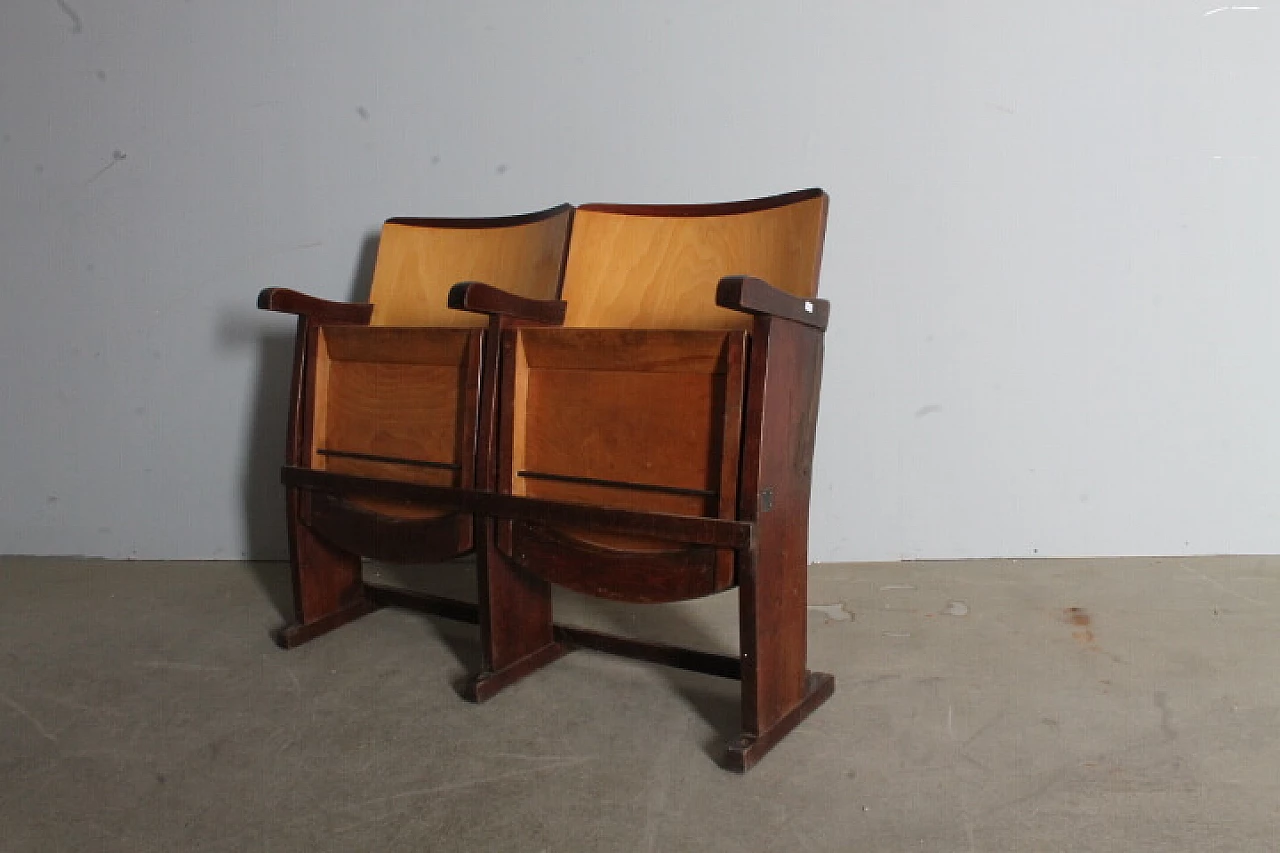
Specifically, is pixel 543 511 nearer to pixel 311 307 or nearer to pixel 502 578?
pixel 502 578

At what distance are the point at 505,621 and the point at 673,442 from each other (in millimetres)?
496

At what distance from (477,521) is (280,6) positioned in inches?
61.6

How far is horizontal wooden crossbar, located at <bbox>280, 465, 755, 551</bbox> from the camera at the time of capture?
1438 millimetres

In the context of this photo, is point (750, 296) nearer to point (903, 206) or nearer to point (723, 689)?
point (723, 689)

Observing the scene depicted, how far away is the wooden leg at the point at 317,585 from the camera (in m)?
1.97

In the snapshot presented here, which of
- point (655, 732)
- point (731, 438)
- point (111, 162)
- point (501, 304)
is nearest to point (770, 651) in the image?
point (655, 732)

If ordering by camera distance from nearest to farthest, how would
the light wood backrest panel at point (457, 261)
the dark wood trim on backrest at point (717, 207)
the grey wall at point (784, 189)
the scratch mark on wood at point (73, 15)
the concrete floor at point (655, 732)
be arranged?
the concrete floor at point (655, 732) → the dark wood trim on backrest at point (717, 207) → the light wood backrest panel at point (457, 261) → the grey wall at point (784, 189) → the scratch mark on wood at point (73, 15)

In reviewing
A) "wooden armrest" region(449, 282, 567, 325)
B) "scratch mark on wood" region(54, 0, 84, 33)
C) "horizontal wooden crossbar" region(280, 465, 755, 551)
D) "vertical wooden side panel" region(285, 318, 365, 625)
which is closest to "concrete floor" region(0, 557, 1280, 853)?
"vertical wooden side panel" region(285, 318, 365, 625)

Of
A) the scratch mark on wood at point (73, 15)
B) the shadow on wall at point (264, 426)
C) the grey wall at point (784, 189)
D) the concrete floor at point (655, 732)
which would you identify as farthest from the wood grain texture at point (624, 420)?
the scratch mark on wood at point (73, 15)

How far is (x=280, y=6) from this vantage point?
2451 millimetres

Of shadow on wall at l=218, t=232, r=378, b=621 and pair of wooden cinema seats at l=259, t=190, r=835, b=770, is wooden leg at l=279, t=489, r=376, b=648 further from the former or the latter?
shadow on wall at l=218, t=232, r=378, b=621

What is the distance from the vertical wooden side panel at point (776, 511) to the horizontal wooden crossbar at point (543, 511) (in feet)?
0.17

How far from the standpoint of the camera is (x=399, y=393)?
184 cm

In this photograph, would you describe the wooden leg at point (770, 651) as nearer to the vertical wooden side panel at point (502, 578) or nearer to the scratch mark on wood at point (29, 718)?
the vertical wooden side panel at point (502, 578)
